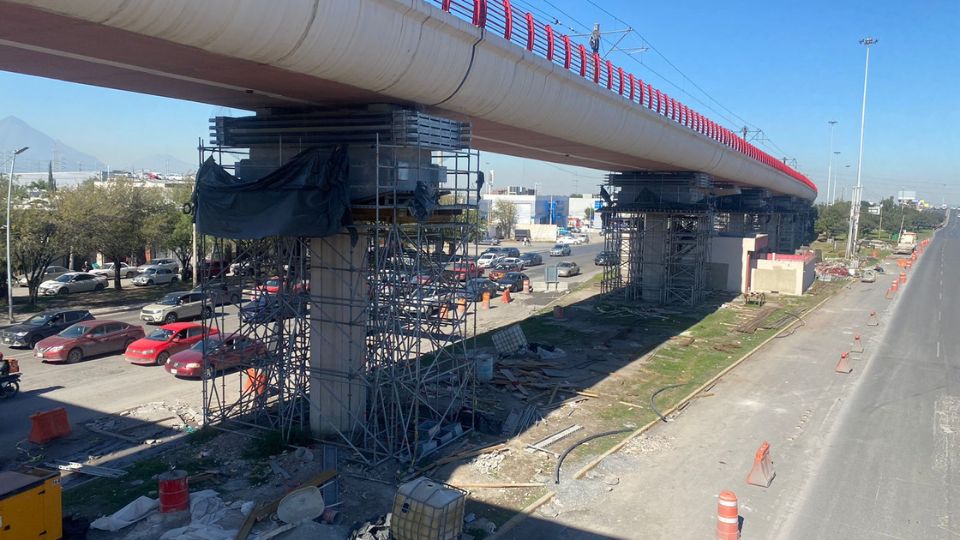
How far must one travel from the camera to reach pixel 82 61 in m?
10.0

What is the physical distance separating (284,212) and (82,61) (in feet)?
13.0

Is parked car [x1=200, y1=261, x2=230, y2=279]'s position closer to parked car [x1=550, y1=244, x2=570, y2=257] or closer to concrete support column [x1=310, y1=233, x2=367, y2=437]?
concrete support column [x1=310, y1=233, x2=367, y2=437]

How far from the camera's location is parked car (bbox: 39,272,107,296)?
36.2 metres

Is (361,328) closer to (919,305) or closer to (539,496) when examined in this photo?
(539,496)

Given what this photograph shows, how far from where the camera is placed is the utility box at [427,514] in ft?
30.2

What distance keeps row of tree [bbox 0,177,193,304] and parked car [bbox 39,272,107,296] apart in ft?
4.30

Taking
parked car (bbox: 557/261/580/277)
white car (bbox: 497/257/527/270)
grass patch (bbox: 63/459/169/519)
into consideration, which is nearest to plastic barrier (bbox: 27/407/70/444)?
grass patch (bbox: 63/459/169/519)

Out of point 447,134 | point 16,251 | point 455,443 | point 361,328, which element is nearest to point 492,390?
point 455,443

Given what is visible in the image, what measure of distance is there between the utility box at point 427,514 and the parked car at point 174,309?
20.7 meters

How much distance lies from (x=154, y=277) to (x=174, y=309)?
1403cm

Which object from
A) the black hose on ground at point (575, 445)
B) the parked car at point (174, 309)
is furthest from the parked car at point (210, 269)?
the parked car at point (174, 309)

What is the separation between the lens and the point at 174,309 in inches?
1110

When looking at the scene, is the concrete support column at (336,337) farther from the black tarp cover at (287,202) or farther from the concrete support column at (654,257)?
the concrete support column at (654,257)

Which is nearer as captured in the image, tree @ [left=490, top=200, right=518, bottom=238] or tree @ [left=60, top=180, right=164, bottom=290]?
tree @ [left=60, top=180, right=164, bottom=290]
